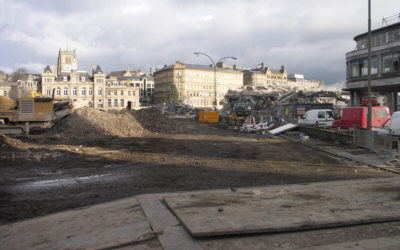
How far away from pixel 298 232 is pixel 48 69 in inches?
4519

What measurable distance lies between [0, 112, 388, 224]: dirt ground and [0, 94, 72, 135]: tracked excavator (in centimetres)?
543

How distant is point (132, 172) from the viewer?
11.6 meters

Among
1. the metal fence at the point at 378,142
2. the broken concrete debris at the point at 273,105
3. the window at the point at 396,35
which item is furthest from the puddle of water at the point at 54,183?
the window at the point at 396,35

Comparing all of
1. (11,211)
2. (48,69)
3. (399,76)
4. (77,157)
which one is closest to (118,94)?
(48,69)

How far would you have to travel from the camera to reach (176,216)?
5023 millimetres

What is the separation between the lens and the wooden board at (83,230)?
439 centimetres

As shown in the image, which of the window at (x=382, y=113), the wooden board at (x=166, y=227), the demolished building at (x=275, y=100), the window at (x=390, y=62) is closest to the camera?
the wooden board at (x=166, y=227)

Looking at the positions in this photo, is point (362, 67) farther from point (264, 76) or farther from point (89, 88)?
point (264, 76)

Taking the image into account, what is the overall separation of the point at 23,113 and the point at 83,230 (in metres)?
21.4

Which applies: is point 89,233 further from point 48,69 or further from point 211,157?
point 48,69

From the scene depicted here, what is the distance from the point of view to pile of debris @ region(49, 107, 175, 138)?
25.2 m

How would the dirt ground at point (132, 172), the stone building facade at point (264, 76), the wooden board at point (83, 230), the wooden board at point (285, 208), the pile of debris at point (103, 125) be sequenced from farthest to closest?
the stone building facade at point (264, 76) < the pile of debris at point (103, 125) < the dirt ground at point (132, 172) < the wooden board at point (285, 208) < the wooden board at point (83, 230)

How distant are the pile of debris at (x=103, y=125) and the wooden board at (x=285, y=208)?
68.0 feet

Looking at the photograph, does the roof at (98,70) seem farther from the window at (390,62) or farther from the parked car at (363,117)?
the parked car at (363,117)
